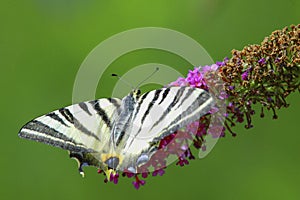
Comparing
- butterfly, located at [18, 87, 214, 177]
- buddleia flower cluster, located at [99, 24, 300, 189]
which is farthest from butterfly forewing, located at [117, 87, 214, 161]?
buddleia flower cluster, located at [99, 24, 300, 189]

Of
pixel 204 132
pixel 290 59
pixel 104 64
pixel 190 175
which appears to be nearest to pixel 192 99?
pixel 204 132

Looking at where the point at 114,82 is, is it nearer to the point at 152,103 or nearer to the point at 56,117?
the point at 56,117

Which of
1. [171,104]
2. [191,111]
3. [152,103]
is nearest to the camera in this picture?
[191,111]

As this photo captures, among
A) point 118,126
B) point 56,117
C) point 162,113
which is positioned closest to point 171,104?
point 162,113

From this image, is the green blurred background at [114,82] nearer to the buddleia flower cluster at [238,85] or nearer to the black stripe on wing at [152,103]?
the buddleia flower cluster at [238,85]

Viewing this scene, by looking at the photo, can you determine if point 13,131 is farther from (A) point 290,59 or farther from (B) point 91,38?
(A) point 290,59
